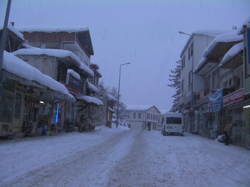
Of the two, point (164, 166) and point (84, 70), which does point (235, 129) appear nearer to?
point (164, 166)

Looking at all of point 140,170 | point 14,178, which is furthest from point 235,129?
point 14,178

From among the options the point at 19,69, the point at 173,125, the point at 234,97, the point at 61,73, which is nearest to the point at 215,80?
the point at 173,125

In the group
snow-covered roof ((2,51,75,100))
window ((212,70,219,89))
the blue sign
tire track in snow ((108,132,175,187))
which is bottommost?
tire track in snow ((108,132,175,187))

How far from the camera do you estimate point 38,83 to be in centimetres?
1401

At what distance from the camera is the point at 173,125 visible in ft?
75.4

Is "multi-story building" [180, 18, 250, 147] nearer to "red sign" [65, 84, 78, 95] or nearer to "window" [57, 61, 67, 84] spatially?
"red sign" [65, 84, 78, 95]

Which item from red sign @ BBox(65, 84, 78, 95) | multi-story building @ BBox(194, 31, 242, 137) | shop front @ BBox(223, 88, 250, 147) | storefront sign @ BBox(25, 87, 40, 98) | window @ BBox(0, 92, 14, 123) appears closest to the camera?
window @ BBox(0, 92, 14, 123)

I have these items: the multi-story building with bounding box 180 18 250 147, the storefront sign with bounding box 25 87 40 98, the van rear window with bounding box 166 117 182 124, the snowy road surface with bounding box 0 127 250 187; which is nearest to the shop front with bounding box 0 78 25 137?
the storefront sign with bounding box 25 87 40 98

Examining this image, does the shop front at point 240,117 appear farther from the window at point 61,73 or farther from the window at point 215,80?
the window at point 61,73

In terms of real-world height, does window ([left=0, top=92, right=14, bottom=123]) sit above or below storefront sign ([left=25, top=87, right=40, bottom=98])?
below

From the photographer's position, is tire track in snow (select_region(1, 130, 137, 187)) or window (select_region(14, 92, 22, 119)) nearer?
tire track in snow (select_region(1, 130, 137, 187))

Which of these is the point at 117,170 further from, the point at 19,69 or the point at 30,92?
the point at 30,92

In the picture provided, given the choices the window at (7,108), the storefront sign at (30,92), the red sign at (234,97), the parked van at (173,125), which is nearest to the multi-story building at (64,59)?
the storefront sign at (30,92)

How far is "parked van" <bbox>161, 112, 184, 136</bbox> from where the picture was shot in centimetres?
2289
